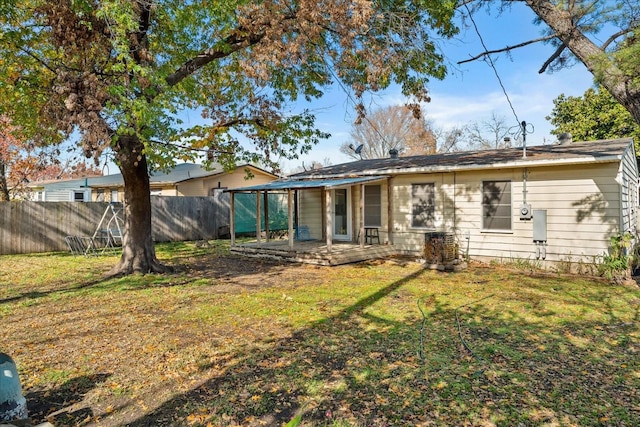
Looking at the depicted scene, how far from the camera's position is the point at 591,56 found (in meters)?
5.29

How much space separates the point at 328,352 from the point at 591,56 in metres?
5.36

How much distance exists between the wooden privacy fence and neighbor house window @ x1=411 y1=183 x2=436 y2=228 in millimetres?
10078

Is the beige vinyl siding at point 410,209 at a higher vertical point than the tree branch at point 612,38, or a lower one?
lower

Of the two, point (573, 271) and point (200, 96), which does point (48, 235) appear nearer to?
Answer: point (200, 96)

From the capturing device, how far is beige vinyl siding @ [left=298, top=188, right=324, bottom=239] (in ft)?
44.6

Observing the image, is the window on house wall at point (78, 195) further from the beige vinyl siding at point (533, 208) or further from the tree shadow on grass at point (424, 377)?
the tree shadow on grass at point (424, 377)

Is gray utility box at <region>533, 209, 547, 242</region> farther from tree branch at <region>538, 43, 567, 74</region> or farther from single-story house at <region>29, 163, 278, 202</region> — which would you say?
single-story house at <region>29, 163, 278, 202</region>

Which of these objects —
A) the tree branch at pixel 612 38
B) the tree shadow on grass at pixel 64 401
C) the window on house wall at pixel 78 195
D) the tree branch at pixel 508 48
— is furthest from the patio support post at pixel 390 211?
the window on house wall at pixel 78 195

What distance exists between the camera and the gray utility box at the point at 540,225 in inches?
356

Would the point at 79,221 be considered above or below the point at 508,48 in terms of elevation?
below

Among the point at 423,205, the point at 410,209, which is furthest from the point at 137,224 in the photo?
the point at 423,205

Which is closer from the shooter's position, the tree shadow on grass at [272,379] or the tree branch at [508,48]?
the tree shadow on grass at [272,379]

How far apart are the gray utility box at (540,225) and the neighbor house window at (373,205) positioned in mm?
4397

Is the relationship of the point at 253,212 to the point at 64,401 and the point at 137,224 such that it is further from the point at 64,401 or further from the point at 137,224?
the point at 64,401
